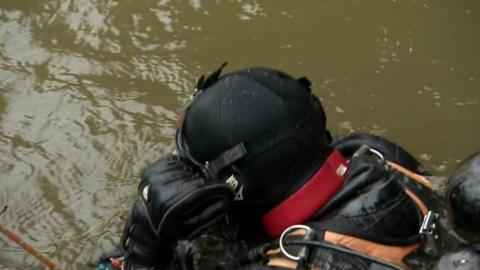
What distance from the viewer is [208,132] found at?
2.08m

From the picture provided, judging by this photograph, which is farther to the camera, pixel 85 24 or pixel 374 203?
pixel 85 24

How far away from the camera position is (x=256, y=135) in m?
2.06

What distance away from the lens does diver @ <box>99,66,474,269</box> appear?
2.01 metres

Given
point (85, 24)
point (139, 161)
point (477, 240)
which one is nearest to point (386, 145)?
point (477, 240)

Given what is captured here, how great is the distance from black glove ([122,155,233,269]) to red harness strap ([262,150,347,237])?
17 cm

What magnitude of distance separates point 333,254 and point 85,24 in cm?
340

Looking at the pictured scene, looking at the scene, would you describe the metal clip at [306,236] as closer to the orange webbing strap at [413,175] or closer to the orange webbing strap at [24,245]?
the orange webbing strap at [413,175]

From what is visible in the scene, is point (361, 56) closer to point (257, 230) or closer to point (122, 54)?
point (122, 54)

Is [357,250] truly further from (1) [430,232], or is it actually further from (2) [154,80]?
(2) [154,80]

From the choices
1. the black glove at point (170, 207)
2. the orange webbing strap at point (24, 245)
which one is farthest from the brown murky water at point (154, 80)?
the black glove at point (170, 207)

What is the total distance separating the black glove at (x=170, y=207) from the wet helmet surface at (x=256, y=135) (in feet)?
0.23

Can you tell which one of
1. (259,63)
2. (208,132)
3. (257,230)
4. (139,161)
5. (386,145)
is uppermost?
(208,132)

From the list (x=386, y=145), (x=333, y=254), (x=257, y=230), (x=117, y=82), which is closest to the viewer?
(x=333, y=254)

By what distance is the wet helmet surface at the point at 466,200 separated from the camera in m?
2.03
